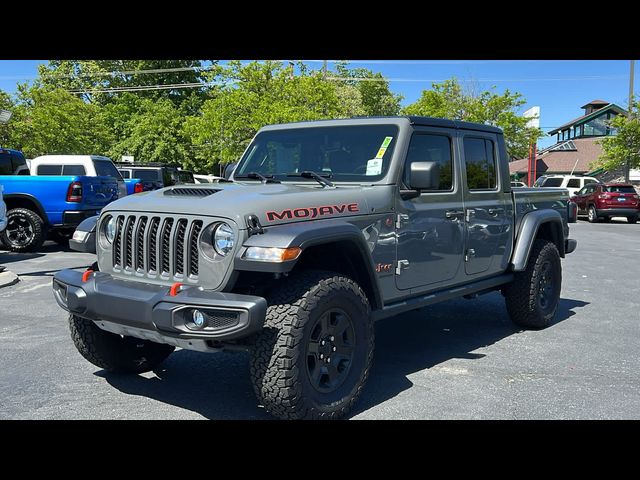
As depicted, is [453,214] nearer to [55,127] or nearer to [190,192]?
[190,192]

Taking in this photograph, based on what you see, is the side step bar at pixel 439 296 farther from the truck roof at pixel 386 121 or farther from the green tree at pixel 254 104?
the green tree at pixel 254 104

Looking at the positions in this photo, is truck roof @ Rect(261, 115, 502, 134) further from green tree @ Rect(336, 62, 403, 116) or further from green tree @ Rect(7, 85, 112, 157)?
green tree @ Rect(336, 62, 403, 116)

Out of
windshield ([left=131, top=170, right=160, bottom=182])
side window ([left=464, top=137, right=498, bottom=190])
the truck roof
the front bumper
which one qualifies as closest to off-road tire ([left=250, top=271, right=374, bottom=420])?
the front bumper

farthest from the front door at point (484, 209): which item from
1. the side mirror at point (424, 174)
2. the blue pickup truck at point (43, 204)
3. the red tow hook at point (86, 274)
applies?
the blue pickup truck at point (43, 204)

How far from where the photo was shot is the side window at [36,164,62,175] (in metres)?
14.9

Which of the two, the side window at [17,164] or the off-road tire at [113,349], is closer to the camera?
the off-road tire at [113,349]

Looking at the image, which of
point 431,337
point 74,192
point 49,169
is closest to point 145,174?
point 49,169

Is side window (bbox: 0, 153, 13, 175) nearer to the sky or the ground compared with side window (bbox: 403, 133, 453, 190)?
nearer to the sky

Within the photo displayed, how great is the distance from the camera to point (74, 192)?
11609 millimetres

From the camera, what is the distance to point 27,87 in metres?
37.7

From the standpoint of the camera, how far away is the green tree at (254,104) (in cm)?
2517

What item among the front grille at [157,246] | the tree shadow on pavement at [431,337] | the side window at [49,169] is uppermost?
the side window at [49,169]

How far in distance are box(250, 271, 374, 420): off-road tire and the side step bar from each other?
18.6 inches

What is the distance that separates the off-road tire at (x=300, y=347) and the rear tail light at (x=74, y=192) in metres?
9.01
